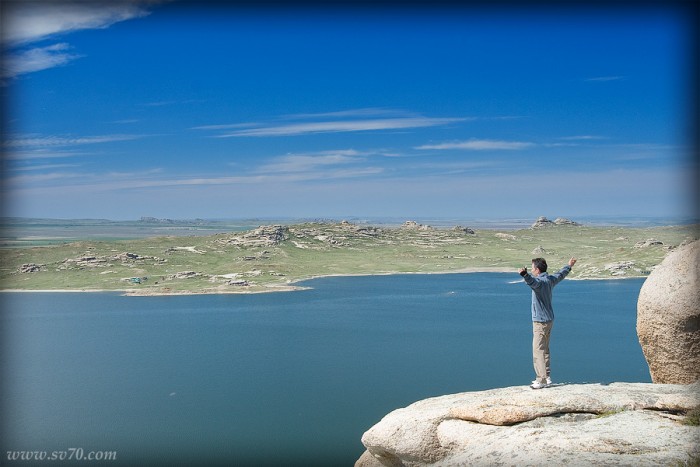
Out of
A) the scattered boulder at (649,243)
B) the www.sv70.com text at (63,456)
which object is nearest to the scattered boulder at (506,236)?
the scattered boulder at (649,243)

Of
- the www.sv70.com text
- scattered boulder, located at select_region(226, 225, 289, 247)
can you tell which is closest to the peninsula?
scattered boulder, located at select_region(226, 225, 289, 247)

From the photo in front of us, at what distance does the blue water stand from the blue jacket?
12763mm

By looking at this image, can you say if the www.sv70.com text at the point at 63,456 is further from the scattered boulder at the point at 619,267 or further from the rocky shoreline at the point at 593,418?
the scattered boulder at the point at 619,267

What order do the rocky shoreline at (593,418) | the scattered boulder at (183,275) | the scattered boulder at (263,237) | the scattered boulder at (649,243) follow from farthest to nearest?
the scattered boulder at (263,237), the scattered boulder at (649,243), the scattered boulder at (183,275), the rocky shoreline at (593,418)

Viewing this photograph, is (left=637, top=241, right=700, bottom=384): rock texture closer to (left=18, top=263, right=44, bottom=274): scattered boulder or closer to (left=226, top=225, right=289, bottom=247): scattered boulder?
(left=18, top=263, right=44, bottom=274): scattered boulder

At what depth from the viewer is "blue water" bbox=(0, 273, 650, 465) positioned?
114 ft

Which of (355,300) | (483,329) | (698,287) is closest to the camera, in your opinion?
(698,287)

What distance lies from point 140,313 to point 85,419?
50.8 metres

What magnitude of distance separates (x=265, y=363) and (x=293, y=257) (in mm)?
101810

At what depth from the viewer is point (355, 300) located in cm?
9881

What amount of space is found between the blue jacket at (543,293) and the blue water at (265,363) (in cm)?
1276

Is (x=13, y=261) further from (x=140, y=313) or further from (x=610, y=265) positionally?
(x=610, y=265)

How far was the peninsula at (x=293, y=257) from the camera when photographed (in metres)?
120

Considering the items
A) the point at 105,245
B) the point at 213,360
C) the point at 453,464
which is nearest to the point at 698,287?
the point at 453,464
